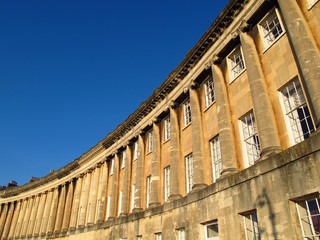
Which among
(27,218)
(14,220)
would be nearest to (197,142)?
(27,218)

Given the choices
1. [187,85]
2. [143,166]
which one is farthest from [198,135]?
[143,166]

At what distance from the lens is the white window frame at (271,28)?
37.1ft

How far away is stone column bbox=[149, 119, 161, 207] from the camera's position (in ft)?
56.3

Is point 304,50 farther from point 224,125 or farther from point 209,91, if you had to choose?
point 209,91

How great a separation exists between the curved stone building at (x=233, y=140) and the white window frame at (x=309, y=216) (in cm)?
3

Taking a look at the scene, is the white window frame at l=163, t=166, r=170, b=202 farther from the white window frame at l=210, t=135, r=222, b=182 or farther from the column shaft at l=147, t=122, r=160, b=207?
the white window frame at l=210, t=135, r=222, b=182

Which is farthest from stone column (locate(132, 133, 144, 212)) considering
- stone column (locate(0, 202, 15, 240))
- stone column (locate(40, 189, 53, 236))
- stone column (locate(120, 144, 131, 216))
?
stone column (locate(0, 202, 15, 240))

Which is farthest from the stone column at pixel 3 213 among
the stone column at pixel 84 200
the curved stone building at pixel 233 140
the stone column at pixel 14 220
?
the curved stone building at pixel 233 140

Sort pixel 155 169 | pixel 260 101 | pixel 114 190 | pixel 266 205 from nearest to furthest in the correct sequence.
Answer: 1. pixel 266 205
2. pixel 260 101
3. pixel 155 169
4. pixel 114 190

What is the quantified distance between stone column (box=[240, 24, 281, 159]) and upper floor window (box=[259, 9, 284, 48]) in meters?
0.61

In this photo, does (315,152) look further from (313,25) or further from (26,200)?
(26,200)

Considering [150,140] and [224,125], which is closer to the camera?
[224,125]

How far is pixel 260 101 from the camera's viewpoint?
10609 mm

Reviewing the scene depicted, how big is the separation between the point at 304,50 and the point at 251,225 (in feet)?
20.7
